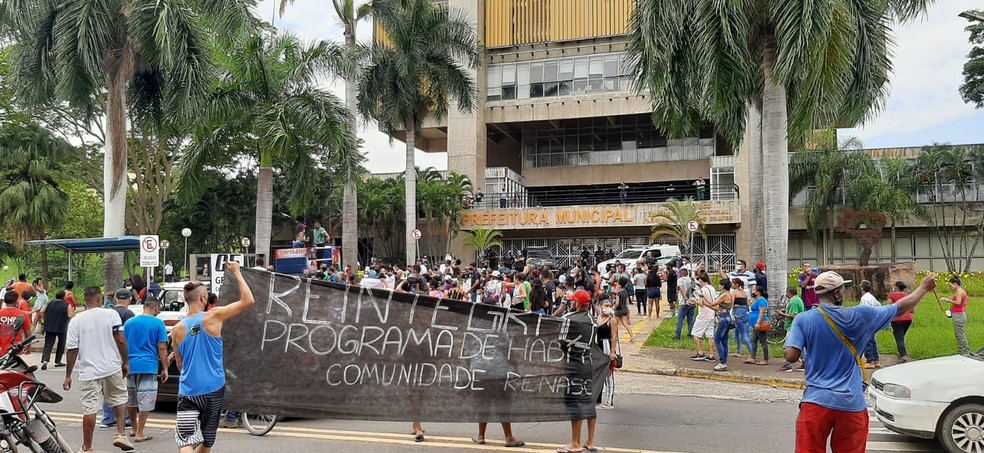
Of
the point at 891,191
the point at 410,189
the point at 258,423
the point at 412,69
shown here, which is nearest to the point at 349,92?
the point at 412,69

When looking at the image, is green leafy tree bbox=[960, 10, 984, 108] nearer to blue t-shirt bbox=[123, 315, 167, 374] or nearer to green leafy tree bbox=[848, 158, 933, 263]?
green leafy tree bbox=[848, 158, 933, 263]

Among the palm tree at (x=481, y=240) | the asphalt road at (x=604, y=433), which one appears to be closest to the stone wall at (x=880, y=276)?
the asphalt road at (x=604, y=433)

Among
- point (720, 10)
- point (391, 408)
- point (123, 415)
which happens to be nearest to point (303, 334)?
point (391, 408)

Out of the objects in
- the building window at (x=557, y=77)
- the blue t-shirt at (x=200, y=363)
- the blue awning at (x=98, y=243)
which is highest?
the building window at (x=557, y=77)

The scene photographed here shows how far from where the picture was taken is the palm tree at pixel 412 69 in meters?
28.3

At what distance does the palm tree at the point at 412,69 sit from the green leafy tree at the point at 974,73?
1088 inches

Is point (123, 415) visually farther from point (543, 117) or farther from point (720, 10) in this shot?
point (543, 117)

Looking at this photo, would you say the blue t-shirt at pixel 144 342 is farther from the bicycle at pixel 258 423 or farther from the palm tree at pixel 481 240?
the palm tree at pixel 481 240

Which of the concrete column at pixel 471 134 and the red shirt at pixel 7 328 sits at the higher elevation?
the concrete column at pixel 471 134

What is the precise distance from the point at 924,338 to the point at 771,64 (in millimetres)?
6817

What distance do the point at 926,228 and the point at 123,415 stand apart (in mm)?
45301

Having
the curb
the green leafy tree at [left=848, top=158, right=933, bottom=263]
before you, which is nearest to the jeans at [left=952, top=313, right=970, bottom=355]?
the curb

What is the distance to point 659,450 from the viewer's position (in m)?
7.06

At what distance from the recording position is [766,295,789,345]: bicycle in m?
15.3
